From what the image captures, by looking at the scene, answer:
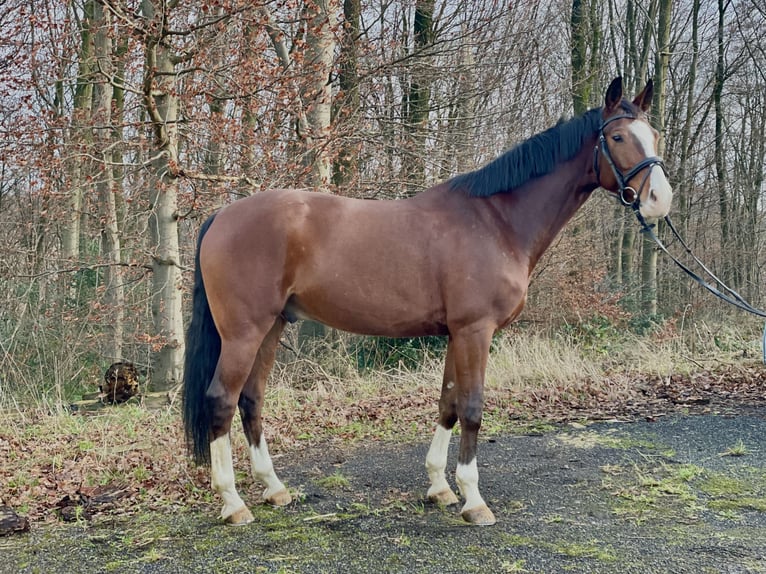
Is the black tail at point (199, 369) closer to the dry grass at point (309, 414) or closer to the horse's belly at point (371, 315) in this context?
the dry grass at point (309, 414)

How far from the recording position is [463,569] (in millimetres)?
2568

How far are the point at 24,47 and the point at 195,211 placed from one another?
9.38 feet

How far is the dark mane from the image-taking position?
355cm

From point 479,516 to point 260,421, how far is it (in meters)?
1.44

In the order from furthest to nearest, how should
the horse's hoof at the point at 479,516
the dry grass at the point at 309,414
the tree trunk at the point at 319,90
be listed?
the tree trunk at the point at 319,90 → the dry grass at the point at 309,414 → the horse's hoof at the point at 479,516

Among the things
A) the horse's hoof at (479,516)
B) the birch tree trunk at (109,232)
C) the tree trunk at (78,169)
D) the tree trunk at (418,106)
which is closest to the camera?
the horse's hoof at (479,516)

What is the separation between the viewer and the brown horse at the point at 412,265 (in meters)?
3.32

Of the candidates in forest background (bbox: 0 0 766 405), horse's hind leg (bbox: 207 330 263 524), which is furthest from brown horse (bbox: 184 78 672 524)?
forest background (bbox: 0 0 766 405)

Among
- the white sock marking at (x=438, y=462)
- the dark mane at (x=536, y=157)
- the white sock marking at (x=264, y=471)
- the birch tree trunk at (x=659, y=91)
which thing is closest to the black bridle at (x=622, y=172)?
the dark mane at (x=536, y=157)

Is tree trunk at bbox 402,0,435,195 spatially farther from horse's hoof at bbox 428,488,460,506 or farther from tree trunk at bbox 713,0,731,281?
tree trunk at bbox 713,0,731,281

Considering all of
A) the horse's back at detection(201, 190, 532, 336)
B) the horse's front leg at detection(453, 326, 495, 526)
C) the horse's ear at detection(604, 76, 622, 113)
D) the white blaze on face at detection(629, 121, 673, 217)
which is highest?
the horse's ear at detection(604, 76, 622, 113)

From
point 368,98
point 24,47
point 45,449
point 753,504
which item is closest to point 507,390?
point 753,504

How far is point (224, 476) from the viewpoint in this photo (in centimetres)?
329

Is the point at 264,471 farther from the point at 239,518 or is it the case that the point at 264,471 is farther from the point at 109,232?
the point at 109,232
